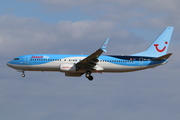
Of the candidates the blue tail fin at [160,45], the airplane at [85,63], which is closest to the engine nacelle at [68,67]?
the airplane at [85,63]

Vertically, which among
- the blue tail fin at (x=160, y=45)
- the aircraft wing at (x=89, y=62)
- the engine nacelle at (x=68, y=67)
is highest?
the blue tail fin at (x=160, y=45)

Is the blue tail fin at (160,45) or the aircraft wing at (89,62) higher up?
the blue tail fin at (160,45)

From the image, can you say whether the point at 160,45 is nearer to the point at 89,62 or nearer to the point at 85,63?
the point at 89,62

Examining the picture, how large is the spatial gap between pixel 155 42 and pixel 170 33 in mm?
3636

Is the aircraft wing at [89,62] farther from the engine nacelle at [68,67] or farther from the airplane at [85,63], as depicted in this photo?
the engine nacelle at [68,67]

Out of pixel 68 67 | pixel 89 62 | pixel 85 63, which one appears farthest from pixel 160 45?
pixel 68 67

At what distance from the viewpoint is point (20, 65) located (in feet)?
241

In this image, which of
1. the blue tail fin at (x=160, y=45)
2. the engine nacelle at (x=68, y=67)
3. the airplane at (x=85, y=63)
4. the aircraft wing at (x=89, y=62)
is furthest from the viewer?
the blue tail fin at (x=160, y=45)

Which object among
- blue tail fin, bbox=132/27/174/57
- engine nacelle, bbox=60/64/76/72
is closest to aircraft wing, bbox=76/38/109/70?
engine nacelle, bbox=60/64/76/72

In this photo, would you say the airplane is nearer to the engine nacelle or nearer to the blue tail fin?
the engine nacelle

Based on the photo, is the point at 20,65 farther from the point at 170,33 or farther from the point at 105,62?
the point at 170,33

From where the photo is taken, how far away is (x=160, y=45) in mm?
77938

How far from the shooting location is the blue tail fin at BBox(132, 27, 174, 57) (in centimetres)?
7650

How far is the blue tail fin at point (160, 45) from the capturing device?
251 feet
